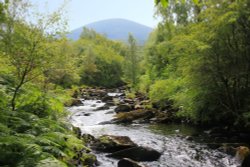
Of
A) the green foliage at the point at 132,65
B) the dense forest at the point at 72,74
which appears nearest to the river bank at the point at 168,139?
the dense forest at the point at 72,74

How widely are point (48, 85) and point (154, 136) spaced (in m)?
7.02

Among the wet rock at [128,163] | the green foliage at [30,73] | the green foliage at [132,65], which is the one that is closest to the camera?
the green foliage at [30,73]

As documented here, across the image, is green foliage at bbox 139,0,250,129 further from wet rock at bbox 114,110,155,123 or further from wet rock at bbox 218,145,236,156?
wet rock at bbox 114,110,155,123

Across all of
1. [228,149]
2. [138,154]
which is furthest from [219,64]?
[138,154]

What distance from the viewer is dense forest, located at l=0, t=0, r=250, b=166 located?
6.54m

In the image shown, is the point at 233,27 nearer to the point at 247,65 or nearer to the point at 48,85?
the point at 247,65

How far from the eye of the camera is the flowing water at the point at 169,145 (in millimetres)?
11648

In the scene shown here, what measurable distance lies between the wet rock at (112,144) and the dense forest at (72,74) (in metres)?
2.18

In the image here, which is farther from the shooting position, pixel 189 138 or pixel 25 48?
pixel 189 138

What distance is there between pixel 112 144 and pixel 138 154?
149 centimetres

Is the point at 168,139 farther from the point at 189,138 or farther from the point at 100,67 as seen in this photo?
the point at 100,67

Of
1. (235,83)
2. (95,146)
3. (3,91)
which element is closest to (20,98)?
(3,91)

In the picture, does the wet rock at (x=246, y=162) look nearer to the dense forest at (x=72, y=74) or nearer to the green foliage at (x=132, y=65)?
the dense forest at (x=72, y=74)

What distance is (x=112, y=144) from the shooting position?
13125mm
